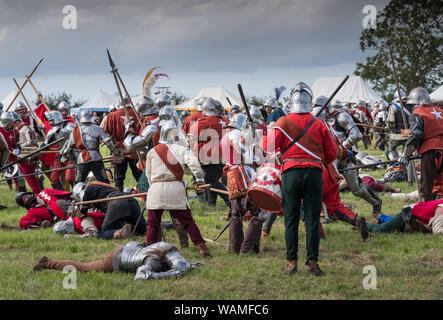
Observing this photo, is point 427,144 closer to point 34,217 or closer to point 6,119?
point 34,217

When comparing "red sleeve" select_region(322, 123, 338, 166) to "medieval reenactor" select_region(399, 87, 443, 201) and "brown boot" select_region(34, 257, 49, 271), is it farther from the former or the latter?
"brown boot" select_region(34, 257, 49, 271)

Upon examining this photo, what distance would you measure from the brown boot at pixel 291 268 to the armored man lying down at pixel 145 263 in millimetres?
904

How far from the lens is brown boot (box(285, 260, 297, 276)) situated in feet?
17.6

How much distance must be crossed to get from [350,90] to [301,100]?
26375 mm

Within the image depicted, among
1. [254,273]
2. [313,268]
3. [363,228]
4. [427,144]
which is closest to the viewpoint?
[313,268]

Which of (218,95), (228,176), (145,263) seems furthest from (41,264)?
(218,95)

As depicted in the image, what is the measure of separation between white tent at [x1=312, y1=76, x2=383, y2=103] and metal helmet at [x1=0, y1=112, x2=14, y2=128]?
21.1 metres

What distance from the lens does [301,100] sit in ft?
17.6

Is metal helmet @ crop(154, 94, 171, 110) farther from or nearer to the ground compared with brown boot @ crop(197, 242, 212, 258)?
farther from the ground

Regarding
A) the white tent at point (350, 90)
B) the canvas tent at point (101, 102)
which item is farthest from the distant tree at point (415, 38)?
the canvas tent at point (101, 102)

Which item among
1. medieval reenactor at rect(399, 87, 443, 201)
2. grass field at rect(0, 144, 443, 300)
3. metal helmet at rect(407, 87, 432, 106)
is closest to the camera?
grass field at rect(0, 144, 443, 300)

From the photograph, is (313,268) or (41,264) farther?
(41,264)

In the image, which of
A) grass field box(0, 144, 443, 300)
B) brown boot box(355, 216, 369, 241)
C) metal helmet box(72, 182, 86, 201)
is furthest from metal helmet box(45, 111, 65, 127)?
brown boot box(355, 216, 369, 241)

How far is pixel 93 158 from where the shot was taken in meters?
9.60
